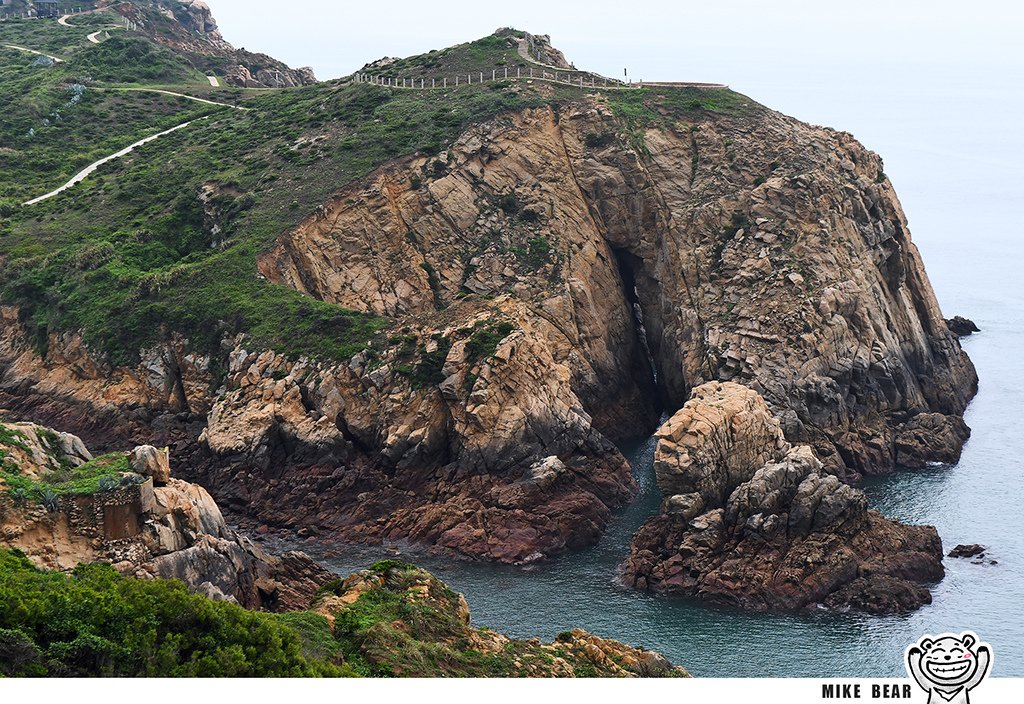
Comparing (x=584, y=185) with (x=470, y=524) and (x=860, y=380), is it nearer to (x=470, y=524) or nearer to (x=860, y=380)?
(x=860, y=380)

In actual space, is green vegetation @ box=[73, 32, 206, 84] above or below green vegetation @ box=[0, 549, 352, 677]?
above

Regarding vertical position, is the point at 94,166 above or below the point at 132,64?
below

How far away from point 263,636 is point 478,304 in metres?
49.1

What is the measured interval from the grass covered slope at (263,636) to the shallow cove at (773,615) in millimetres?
10576

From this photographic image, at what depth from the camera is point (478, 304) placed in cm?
9262

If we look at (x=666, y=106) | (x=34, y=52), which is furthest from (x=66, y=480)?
(x=34, y=52)

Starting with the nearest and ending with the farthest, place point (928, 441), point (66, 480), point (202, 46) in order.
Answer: point (66, 480) → point (928, 441) → point (202, 46)

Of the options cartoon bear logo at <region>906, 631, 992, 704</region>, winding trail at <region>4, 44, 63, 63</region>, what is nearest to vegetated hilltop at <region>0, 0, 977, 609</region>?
winding trail at <region>4, 44, 63, 63</region>

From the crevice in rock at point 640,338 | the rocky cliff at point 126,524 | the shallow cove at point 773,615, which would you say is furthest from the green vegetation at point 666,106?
the rocky cliff at point 126,524

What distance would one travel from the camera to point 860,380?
95562mm

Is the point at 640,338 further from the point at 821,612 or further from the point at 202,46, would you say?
the point at 202,46

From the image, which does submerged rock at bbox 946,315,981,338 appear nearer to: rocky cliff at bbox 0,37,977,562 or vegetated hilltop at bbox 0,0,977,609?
vegetated hilltop at bbox 0,0,977,609

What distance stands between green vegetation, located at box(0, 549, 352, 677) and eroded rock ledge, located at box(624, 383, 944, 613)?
99.5 feet

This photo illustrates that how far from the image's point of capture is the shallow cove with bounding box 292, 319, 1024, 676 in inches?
2579
